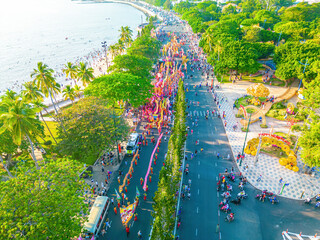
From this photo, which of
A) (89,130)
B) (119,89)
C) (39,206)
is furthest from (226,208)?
(119,89)

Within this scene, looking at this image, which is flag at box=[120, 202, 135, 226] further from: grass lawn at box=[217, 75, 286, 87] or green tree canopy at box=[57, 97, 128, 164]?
grass lawn at box=[217, 75, 286, 87]

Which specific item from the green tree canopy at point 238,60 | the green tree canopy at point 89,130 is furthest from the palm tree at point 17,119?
the green tree canopy at point 238,60

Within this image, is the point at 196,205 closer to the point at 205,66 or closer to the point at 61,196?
the point at 61,196

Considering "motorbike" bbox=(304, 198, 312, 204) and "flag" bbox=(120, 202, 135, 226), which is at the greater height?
"flag" bbox=(120, 202, 135, 226)

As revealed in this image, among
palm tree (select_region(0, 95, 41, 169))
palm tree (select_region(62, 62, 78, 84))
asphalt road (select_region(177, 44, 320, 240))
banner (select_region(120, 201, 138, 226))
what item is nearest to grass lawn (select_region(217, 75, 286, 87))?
asphalt road (select_region(177, 44, 320, 240))

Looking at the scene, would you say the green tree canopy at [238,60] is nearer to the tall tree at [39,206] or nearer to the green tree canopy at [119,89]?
the green tree canopy at [119,89]

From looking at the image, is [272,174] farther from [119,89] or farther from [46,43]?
[46,43]
